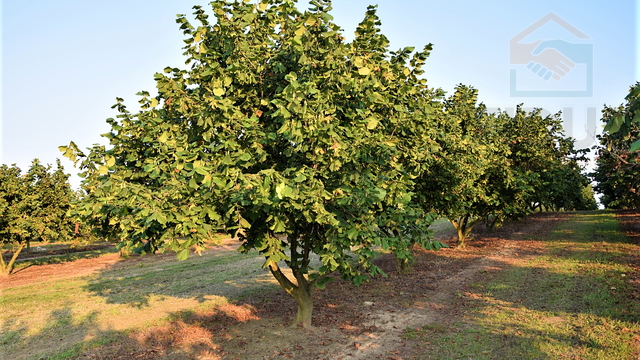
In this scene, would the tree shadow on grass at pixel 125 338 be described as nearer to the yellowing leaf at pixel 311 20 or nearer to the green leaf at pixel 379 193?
the green leaf at pixel 379 193

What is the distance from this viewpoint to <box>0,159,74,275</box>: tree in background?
24641 mm

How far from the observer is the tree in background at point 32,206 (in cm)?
2464

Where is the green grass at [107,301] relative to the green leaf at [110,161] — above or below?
below

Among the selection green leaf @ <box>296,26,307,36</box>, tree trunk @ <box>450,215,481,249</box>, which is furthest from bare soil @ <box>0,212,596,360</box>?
green leaf @ <box>296,26,307,36</box>

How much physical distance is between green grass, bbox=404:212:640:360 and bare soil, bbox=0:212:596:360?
2.54 ft

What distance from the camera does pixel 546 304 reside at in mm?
12016

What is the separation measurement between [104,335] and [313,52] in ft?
31.4

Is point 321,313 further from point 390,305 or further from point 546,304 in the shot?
point 546,304

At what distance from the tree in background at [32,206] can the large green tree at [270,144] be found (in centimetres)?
1928

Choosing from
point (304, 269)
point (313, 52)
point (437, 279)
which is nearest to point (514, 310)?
point (437, 279)

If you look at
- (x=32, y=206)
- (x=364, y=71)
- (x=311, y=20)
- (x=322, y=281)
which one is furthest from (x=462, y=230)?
(x=32, y=206)

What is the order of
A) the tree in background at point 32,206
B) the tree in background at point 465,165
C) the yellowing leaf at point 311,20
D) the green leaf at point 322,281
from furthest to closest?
the tree in background at point 32,206 < the tree in background at point 465,165 < the green leaf at point 322,281 < the yellowing leaf at point 311,20

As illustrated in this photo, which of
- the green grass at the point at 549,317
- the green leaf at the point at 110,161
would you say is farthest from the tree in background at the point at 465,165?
the green leaf at the point at 110,161

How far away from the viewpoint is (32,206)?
83.4 feet
